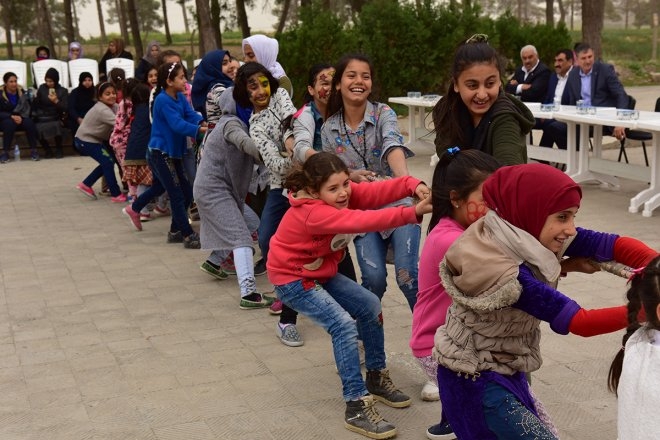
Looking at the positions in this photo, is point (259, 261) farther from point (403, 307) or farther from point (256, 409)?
point (256, 409)

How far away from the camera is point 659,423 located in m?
2.14

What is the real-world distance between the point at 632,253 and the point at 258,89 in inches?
147

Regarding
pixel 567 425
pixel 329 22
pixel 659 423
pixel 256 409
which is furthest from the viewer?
pixel 329 22

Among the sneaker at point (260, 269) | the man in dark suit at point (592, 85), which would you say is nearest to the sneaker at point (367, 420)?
the sneaker at point (260, 269)

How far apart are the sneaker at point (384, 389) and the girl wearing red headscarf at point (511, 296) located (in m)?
1.62

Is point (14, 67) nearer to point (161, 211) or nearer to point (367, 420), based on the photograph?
point (161, 211)

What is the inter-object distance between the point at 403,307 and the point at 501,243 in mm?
3738

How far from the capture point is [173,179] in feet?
27.9

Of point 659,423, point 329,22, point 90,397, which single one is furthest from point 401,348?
point 329,22

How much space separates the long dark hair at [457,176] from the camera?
322 centimetres

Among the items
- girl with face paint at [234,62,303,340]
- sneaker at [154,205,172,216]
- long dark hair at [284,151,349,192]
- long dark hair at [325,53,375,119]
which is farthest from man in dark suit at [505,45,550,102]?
long dark hair at [284,151,349,192]

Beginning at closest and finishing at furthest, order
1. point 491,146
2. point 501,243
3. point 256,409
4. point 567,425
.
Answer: point 501,243 < point 491,146 < point 567,425 < point 256,409

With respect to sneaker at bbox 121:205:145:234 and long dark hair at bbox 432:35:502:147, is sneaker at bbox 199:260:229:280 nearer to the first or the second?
sneaker at bbox 121:205:145:234

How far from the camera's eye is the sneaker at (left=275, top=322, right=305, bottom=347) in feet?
18.3
